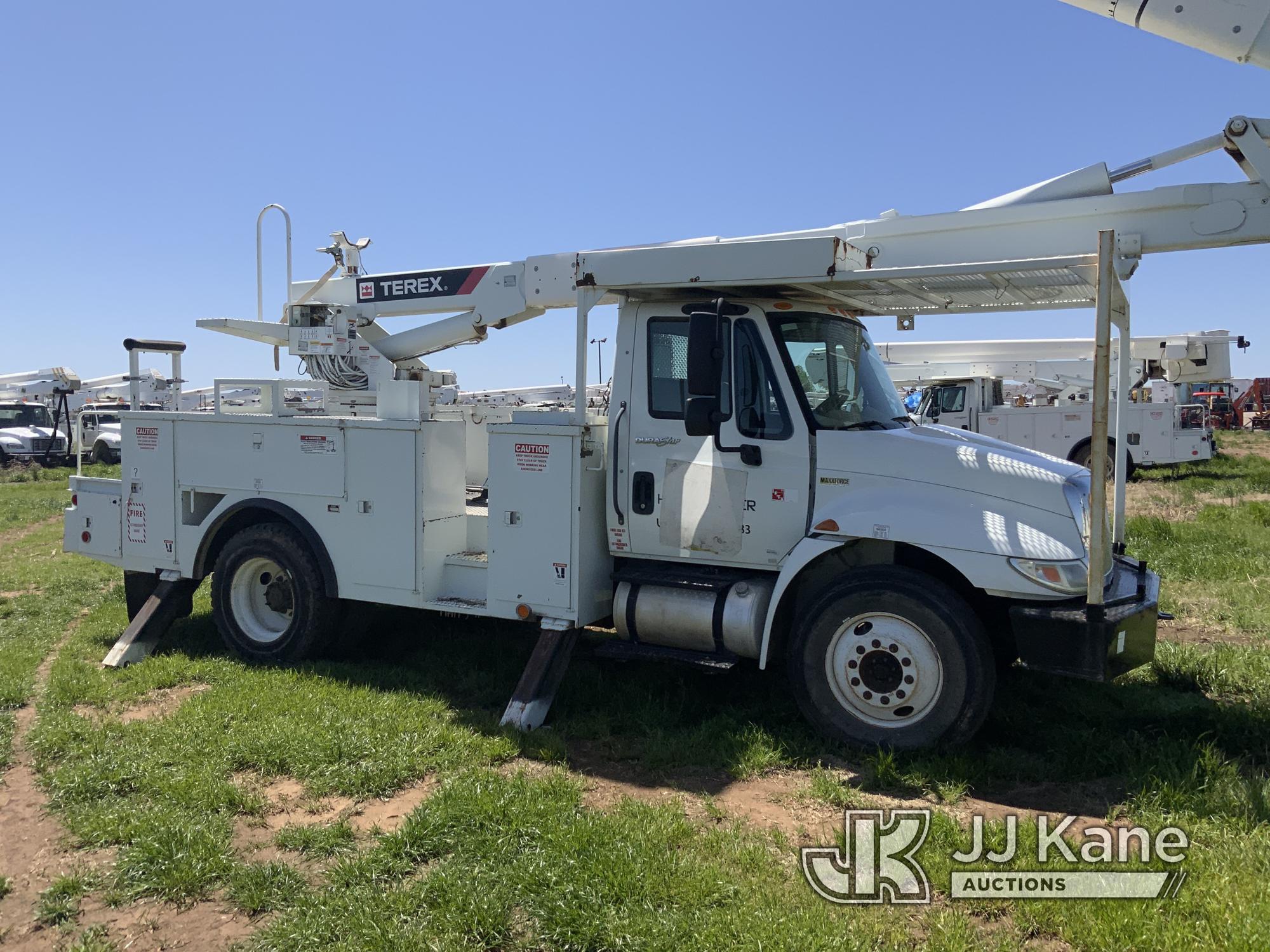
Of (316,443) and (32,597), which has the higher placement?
(316,443)

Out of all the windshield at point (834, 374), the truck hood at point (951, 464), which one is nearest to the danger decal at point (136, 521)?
the windshield at point (834, 374)

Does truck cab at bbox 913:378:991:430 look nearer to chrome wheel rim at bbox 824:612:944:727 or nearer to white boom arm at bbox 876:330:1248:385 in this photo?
white boom arm at bbox 876:330:1248:385

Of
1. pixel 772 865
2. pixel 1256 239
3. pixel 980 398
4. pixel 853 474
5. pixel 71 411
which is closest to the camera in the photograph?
pixel 772 865

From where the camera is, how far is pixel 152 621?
309 inches

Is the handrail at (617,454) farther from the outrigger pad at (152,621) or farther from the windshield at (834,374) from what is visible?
the outrigger pad at (152,621)

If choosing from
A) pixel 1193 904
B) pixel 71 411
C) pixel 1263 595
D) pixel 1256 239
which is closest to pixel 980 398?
pixel 1263 595

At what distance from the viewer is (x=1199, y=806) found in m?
4.48

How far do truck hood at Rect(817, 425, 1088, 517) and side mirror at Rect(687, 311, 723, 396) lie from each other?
0.89 m

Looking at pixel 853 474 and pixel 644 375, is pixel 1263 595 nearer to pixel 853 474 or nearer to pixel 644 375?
pixel 853 474

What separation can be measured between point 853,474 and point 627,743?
2114 mm

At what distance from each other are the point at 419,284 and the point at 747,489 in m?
3.50

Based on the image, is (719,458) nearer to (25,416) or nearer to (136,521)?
(136,521)

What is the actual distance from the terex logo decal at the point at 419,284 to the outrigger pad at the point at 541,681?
2.92 m

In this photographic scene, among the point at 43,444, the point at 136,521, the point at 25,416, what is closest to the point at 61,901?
the point at 136,521
